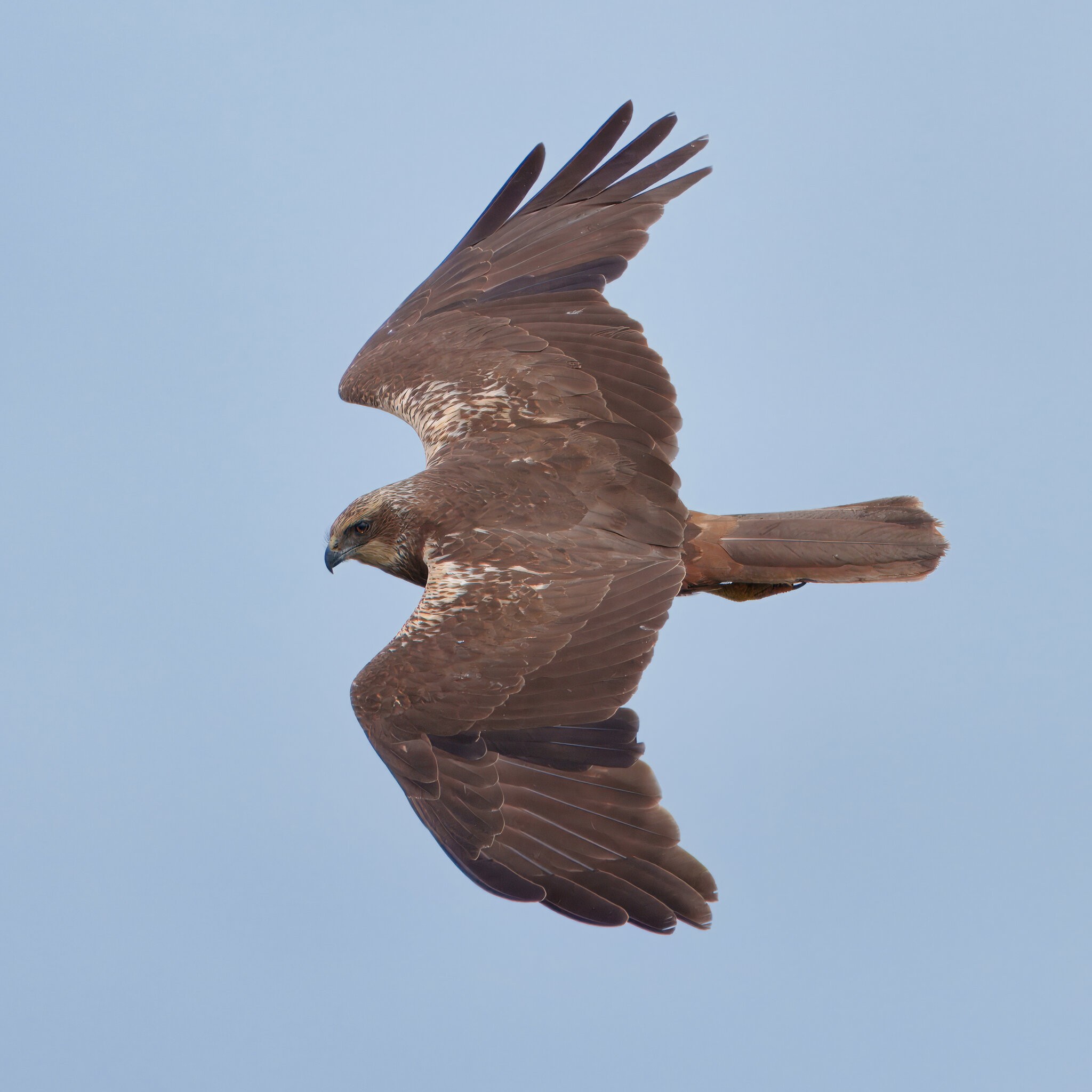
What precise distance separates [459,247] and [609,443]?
2.10 metres

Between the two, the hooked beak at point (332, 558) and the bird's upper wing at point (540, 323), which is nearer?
the bird's upper wing at point (540, 323)

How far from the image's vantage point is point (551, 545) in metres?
6.78

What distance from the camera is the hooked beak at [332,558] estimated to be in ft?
24.7

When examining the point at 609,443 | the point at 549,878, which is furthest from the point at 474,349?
the point at 549,878

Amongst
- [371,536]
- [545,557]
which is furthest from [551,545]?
[371,536]

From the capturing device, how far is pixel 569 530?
6.89 meters

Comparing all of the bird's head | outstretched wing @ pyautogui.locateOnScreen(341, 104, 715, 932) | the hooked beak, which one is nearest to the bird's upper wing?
outstretched wing @ pyautogui.locateOnScreen(341, 104, 715, 932)

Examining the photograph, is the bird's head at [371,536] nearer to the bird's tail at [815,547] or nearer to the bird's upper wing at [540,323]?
the bird's upper wing at [540,323]

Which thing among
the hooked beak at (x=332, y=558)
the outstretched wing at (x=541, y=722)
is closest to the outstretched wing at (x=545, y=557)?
the outstretched wing at (x=541, y=722)

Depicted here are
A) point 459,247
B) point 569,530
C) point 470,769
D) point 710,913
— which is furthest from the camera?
point 459,247

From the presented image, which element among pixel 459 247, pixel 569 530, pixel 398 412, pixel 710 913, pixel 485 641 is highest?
pixel 459 247

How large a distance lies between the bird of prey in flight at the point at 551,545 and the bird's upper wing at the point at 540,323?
0.01 meters

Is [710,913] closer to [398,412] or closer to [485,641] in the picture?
[485,641]

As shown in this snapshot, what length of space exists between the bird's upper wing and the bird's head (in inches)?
21.0
